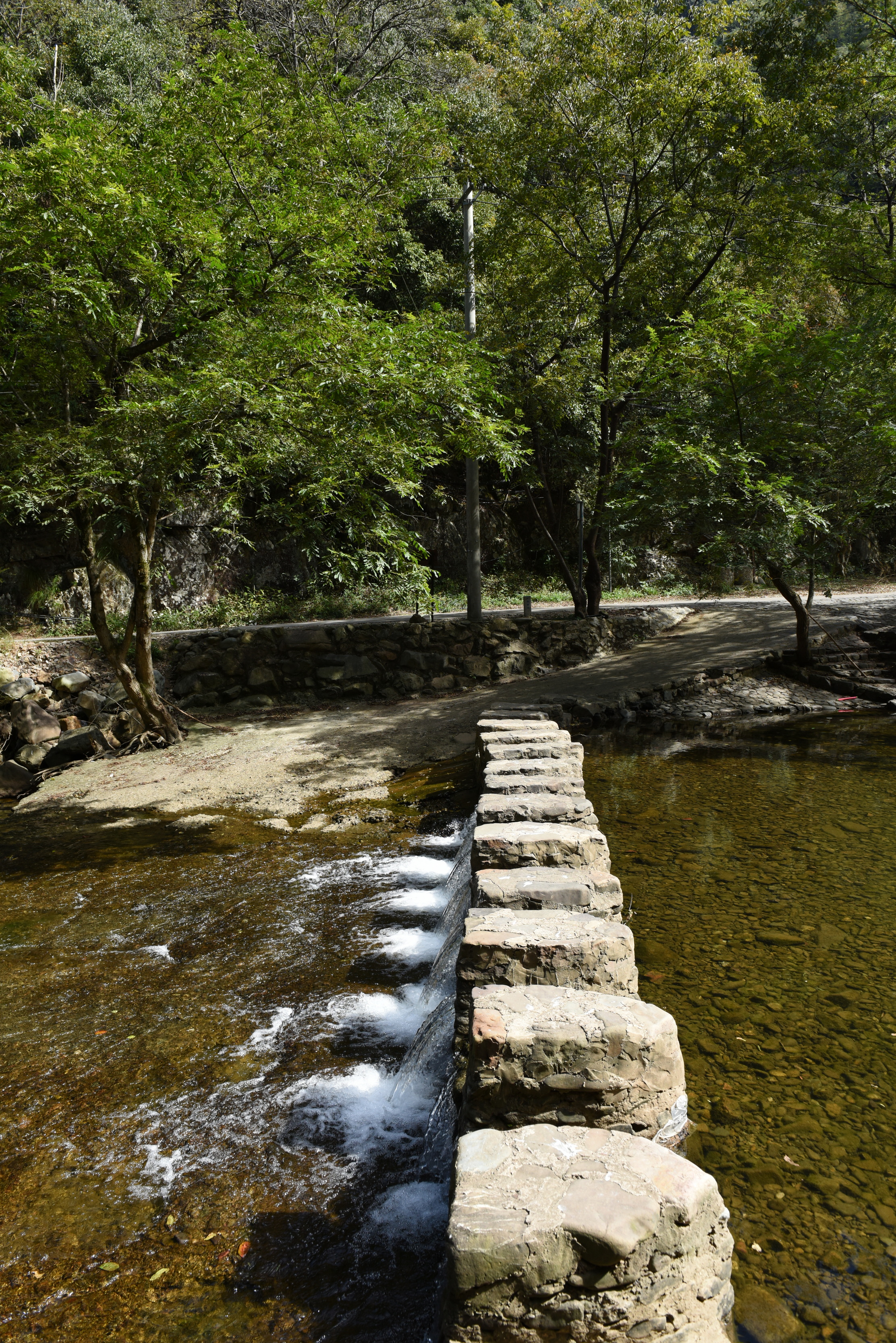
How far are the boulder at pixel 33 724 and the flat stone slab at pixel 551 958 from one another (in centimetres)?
895

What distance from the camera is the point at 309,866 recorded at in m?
6.09

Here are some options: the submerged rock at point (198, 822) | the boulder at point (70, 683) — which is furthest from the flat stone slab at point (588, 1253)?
the boulder at point (70, 683)

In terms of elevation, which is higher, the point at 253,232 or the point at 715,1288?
the point at 253,232

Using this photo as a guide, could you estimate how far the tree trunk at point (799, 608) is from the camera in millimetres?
11492

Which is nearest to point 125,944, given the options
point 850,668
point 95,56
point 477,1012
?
point 477,1012

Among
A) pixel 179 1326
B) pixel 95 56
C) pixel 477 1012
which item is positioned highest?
pixel 95 56

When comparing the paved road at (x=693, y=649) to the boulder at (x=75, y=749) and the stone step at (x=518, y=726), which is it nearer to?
the stone step at (x=518, y=726)

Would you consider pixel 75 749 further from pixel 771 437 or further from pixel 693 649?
pixel 771 437

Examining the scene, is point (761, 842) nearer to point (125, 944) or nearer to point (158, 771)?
point (125, 944)

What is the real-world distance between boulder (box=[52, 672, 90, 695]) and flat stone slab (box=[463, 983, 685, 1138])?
1010cm

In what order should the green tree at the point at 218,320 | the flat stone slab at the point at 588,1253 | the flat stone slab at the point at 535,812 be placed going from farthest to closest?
1. the green tree at the point at 218,320
2. the flat stone slab at the point at 535,812
3. the flat stone slab at the point at 588,1253

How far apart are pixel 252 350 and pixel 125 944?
14.2ft

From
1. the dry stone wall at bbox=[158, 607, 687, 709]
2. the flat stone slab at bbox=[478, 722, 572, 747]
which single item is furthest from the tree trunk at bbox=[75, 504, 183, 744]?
the flat stone slab at bbox=[478, 722, 572, 747]

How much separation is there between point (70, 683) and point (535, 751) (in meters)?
7.79
